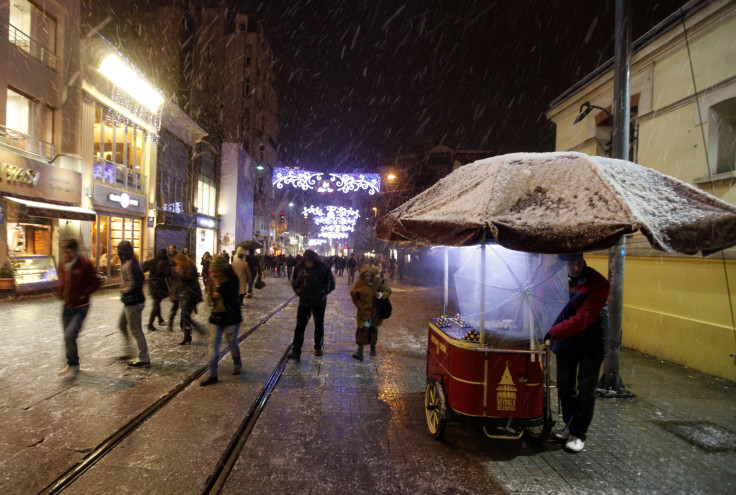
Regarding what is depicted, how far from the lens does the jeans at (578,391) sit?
4004mm

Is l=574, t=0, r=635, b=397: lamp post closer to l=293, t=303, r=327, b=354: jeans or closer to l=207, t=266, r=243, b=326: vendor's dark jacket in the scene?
l=293, t=303, r=327, b=354: jeans

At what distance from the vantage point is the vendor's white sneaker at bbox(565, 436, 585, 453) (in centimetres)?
395

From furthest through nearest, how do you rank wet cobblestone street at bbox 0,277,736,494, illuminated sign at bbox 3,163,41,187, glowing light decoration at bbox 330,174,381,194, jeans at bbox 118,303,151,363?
glowing light decoration at bbox 330,174,381,194 → illuminated sign at bbox 3,163,41,187 → jeans at bbox 118,303,151,363 → wet cobblestone street at bbox 0,277,736,494

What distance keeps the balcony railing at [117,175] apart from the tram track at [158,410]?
50.3 feet

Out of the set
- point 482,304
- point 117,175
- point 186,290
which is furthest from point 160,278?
point 117,175

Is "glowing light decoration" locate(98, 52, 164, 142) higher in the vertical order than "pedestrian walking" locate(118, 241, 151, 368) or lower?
higher

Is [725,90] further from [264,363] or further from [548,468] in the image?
[264,363]

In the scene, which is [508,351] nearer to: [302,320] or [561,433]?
[561,433]

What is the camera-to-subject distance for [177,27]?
2722 cm

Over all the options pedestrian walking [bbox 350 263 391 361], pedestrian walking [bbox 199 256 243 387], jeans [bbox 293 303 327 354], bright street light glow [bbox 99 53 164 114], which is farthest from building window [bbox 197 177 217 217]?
pedestrian walking [bbox 199 256 243 387]

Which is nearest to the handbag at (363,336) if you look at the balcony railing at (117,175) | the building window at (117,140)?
the balcony railing at (117,175)

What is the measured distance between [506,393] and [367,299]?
3.36m

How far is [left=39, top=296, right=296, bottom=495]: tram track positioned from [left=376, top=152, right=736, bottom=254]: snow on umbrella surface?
107 inches

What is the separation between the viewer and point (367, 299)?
6.88 m
